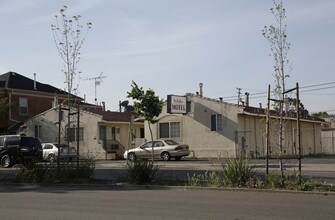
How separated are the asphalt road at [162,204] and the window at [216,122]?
21.2 metres

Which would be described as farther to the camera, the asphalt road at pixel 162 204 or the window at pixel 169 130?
the window at pixel 169 130

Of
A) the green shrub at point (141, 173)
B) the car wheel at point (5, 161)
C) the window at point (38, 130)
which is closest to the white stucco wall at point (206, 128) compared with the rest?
the window at point (38, 130)

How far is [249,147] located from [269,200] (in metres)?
23.0

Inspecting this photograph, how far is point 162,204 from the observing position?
11.2 m

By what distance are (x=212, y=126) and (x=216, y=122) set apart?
0.45 m

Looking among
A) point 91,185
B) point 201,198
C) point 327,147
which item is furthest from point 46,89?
point 201,198

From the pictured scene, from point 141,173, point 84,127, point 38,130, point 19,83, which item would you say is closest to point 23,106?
point 19,83

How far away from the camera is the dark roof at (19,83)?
46844mm

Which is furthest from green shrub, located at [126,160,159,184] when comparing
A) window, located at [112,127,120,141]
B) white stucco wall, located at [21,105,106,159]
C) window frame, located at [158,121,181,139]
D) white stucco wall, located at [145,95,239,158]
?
window, located at [112,127,120,141]

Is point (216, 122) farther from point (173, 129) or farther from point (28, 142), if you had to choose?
point (28, 142)

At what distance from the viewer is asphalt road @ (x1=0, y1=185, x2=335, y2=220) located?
964 centimetres

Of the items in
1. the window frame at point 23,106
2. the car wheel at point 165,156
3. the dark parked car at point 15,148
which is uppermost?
the window frame at point 23,106

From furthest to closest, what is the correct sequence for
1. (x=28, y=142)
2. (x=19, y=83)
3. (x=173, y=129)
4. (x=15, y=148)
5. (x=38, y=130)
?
(x=19, y=83) → (x=38, y=130) → (x=173, y=129) → (x=28, y=142) → (x=15, y=148)

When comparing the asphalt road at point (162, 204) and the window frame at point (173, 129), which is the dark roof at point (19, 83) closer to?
the window frame at point (173, 129)
